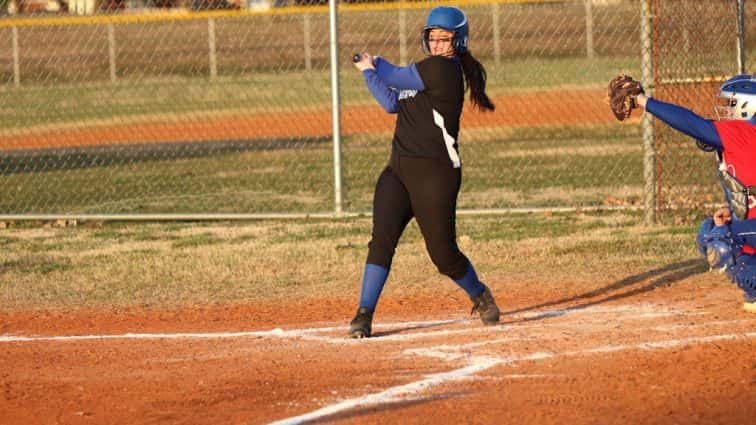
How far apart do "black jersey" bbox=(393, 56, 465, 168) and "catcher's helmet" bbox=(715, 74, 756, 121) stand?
1.54 metres

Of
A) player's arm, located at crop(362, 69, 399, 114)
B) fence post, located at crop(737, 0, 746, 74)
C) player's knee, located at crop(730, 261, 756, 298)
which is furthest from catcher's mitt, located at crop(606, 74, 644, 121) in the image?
fence post, located at crop(737, 0, 746, 74)

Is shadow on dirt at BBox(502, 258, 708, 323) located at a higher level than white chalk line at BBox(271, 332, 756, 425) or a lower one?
higher

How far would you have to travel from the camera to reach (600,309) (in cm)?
879

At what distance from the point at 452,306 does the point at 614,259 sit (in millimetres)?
1996

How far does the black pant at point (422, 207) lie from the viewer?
779 centimetres

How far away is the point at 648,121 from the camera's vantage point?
11.8 meters

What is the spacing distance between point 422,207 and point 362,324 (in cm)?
78

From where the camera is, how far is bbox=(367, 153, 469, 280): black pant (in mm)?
7793

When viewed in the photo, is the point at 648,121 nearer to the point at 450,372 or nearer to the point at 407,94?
the point at 407,94

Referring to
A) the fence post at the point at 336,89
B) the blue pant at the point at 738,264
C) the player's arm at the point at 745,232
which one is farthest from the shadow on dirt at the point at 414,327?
the fence post at the point at 336,89

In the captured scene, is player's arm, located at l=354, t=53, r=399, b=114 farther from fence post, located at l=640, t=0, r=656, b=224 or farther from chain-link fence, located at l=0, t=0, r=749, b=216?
chain-link fence, located at l=0, t=0, r=749, b=216

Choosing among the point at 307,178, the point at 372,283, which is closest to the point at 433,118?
the point at 372,283

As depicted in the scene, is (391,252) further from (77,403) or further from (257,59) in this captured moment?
(257,59)

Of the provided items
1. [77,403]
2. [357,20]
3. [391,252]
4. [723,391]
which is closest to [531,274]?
[391,252]
